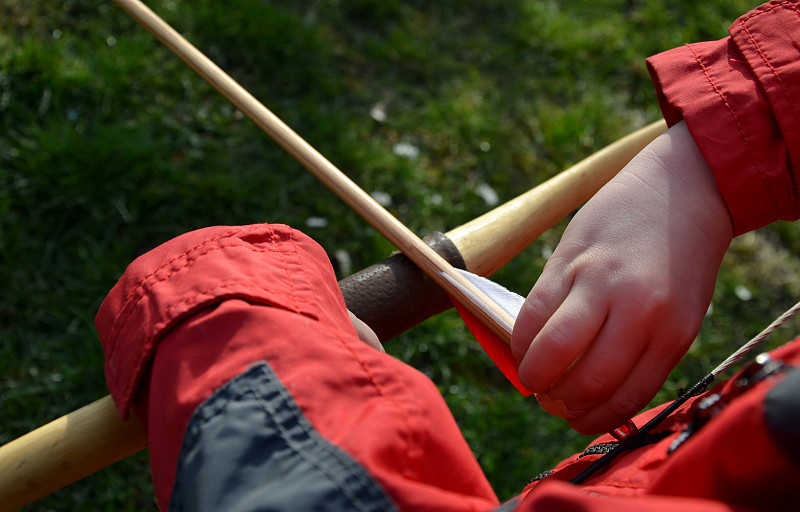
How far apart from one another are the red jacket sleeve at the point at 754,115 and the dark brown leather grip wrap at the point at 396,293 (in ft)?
1.38

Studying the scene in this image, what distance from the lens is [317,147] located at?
2004 mm

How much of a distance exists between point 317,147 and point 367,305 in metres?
1.15

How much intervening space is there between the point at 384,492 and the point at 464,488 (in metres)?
0.11

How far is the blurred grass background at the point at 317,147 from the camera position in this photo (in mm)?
1668

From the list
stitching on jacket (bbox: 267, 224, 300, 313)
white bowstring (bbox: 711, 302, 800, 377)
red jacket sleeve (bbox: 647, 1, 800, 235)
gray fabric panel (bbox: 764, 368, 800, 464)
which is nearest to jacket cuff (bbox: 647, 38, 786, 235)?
red jacket sleeve (bbox: 647, 1, 800, 235)

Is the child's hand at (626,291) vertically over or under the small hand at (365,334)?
over

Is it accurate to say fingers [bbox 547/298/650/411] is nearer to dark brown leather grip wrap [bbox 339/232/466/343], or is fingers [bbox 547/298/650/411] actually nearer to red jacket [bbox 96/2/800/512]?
red jacket [bbox 96/2/800/512]

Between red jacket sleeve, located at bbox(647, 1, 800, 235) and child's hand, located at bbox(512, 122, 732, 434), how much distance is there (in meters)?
0.03

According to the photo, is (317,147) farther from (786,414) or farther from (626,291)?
(786,414)

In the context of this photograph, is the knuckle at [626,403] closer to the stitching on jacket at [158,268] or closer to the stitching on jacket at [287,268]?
the stitching on jacket at [287,268]

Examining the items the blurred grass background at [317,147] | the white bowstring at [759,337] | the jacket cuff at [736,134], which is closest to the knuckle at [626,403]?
the white bowstring at [759,337]

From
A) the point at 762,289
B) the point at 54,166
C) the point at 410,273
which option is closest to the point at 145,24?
the point at 54,166

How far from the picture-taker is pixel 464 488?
0.65 m

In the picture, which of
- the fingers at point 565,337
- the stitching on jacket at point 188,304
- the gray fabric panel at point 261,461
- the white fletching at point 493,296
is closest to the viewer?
the gray fabric panel at point 261,461
